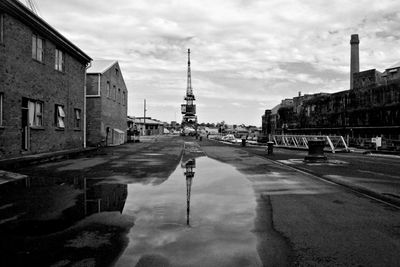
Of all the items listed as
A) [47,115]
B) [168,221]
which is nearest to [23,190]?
[168,221]

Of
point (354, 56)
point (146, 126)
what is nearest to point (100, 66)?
point (354, 56)

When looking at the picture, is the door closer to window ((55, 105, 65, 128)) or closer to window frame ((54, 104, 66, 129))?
window frame ((54, 104, 66, 129))

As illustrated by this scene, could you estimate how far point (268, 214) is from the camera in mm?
5434

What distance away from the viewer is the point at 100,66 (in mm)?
29469

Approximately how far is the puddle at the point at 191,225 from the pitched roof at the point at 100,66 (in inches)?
851

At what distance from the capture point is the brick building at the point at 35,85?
13.2 metres

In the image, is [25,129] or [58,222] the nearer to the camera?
[58,222]

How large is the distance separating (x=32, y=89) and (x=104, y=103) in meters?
12.9

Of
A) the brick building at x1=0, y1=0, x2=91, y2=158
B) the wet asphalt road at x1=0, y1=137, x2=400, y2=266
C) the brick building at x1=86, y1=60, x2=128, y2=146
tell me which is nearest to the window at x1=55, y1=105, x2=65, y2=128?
the brick building at x1=0, y1=0, x2=91, y2=158

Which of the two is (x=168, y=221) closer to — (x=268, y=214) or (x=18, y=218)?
(x=268, y=214)

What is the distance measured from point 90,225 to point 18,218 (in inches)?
52.8

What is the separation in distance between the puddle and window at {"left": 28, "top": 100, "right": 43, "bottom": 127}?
9962 millimetres

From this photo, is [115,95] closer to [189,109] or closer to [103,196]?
[103,196]

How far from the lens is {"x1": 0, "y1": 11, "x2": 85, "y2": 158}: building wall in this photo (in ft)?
43.4
